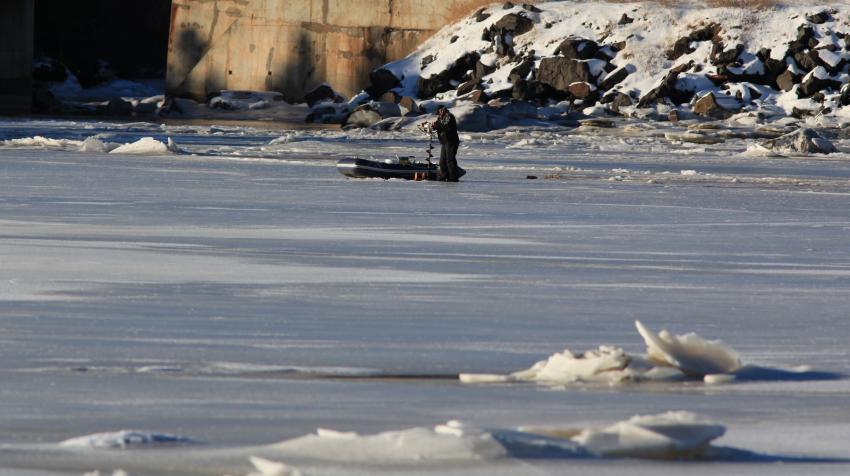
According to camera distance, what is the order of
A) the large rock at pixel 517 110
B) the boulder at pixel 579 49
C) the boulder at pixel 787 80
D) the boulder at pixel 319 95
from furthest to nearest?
the boulder at pixel 319 95
the boulder at pixel 579 49
the boulder at pixel 787 80
the large rock at pixel 517 110

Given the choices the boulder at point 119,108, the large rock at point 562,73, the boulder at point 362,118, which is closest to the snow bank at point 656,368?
the boulder at point 362,118

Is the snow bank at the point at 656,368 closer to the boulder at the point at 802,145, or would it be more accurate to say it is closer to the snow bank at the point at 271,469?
the snow bank at the point at 271,469

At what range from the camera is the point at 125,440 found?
496 centimetres

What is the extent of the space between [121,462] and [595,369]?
2.24 m

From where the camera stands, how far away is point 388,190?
19.3m

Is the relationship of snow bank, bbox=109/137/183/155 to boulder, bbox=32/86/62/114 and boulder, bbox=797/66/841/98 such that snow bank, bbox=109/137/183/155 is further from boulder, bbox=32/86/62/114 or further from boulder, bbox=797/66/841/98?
boulder, bbox=32/86/62/114

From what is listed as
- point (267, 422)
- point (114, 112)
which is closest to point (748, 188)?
point (267, 422)

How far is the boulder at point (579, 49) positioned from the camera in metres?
54.6

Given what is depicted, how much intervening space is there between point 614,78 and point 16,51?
23.9 meters

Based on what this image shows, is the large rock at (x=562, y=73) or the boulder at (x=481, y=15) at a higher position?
the boulder at (x=481, y=15)

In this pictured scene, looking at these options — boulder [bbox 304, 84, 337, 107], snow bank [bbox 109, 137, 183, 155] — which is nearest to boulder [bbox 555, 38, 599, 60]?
boulder [bbox 304, 84, 337, 107]

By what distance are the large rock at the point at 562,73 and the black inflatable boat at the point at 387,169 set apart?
104 feet

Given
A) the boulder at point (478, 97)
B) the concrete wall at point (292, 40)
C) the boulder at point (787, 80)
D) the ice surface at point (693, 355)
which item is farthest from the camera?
the concrete wall at point (292, 40)

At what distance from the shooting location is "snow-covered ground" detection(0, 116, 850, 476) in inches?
193
